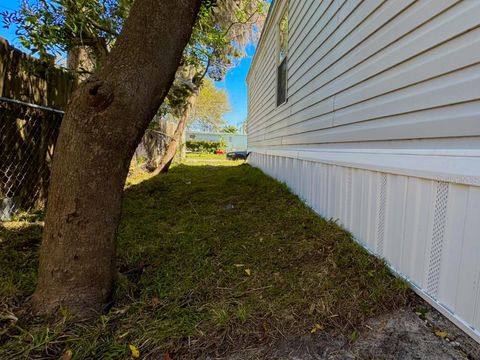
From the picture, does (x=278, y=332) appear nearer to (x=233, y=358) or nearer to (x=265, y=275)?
(x=233, y=358)

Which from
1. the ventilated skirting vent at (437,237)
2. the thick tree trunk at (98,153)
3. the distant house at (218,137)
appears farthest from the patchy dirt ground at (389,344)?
the distant house at (218,137)

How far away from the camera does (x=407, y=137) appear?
2.00 m

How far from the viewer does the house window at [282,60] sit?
19.3 feet

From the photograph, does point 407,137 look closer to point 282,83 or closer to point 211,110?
point 282,83

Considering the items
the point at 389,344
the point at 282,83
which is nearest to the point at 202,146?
the point at 282,83

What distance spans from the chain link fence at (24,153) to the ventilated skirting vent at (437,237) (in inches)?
143

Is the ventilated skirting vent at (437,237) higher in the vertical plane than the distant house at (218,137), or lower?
lower

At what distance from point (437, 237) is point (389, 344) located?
664 millimetres

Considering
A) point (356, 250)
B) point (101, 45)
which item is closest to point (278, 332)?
point (356, 250)

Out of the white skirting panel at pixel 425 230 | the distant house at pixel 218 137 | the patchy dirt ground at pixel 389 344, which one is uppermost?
the distant house at pixel 218 137

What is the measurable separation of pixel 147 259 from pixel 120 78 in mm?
1472

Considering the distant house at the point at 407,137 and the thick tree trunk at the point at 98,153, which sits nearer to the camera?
the distant house at the point at 407,137

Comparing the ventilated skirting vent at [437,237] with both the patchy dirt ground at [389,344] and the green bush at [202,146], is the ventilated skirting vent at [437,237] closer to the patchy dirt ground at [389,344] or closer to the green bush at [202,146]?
the patchy dirt ground at [389,344]

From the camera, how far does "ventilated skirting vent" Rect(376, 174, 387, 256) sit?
2.26 meters
